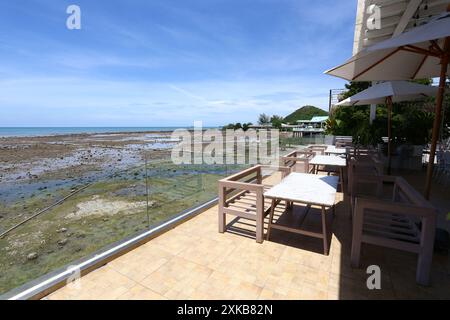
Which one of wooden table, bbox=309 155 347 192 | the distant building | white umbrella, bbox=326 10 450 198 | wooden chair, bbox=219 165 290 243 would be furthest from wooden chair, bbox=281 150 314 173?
the distant building

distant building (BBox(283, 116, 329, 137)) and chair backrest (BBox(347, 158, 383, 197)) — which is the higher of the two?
distant building (BBox(283, 116, 329, 137))

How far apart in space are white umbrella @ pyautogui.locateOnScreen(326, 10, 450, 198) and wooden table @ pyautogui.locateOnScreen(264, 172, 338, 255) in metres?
1.06

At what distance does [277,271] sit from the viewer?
2.11m

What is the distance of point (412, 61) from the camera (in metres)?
3.17

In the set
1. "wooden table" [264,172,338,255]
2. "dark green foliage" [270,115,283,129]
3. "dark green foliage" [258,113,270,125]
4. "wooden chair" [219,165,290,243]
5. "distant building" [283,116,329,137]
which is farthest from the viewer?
"dark green foliage" [258,113,270,125]

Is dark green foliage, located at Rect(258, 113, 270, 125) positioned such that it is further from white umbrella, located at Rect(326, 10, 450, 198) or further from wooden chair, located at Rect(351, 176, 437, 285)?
wooden chair, located at Rect(351, 176, 437, 285)

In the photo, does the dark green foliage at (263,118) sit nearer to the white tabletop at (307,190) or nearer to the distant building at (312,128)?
the distant building at (312,128)

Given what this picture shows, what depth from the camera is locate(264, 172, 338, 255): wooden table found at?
7.81 feet
